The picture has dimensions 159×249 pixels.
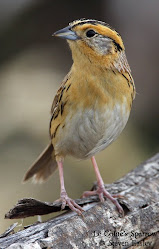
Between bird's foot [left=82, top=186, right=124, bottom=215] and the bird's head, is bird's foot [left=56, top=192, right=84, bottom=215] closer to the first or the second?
bird's foot [left=82, top=186, right=124, bottom=215]

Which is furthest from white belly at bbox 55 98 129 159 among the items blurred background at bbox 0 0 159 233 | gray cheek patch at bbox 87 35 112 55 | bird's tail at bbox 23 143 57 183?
blurred background at bbox 0 0 159 233

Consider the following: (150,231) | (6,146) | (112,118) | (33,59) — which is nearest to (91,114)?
(112,118)

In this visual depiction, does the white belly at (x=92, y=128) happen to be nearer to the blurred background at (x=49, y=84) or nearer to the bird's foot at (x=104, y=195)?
the bird's foot at (x=104, y=195)

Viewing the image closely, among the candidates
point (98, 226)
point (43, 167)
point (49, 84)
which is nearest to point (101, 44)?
point (98, 226)

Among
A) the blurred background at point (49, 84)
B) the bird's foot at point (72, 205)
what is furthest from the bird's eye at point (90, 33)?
the blurred background at point (49, 84)

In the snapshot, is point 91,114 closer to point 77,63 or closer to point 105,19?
point 77,63
